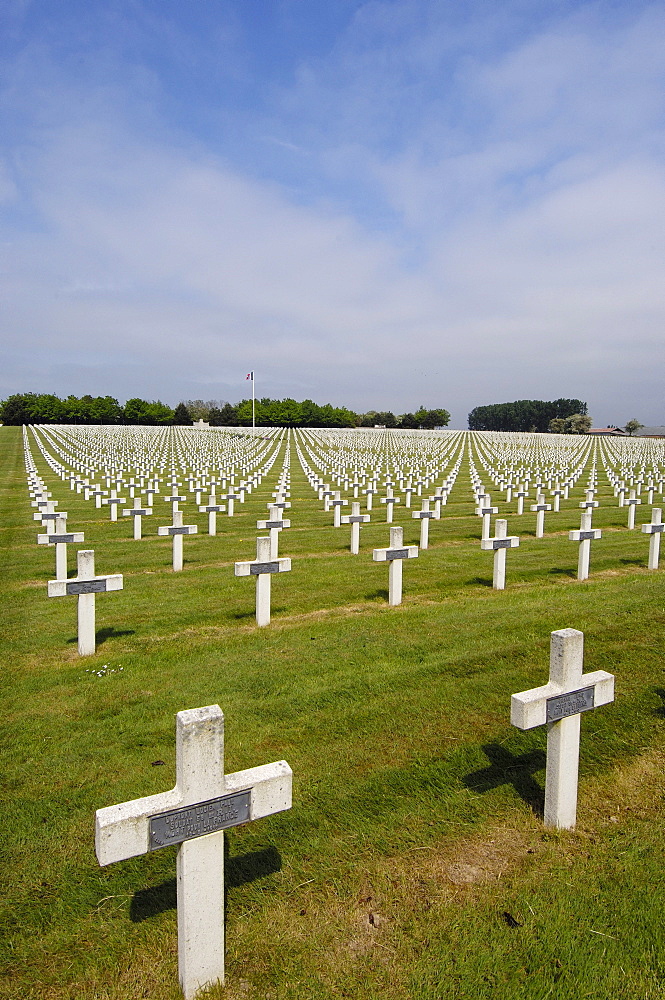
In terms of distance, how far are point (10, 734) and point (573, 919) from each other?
3.84 meters

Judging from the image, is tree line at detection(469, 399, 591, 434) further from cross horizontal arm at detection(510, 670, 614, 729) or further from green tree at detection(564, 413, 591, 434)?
cross horizontal arm at detection(510, 670, 614, 729)

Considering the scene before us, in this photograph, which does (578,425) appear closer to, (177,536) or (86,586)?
(177,536)

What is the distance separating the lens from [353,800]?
3.59 metres

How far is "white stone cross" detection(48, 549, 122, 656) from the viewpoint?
593 cm

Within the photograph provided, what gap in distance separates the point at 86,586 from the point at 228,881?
3655mm

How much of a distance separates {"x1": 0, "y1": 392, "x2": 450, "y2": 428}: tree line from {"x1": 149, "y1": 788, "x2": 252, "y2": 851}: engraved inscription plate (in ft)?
321

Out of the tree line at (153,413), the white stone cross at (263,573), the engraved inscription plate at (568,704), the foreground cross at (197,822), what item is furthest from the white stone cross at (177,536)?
the tree line at (153,413)

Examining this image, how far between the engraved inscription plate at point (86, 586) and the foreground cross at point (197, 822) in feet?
13.3

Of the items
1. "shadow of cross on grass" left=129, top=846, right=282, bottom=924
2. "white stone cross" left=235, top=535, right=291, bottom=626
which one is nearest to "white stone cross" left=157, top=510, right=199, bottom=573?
"white stone cross" left=235, top=535, right=291, bottom=626

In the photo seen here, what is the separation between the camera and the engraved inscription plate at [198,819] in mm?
2176

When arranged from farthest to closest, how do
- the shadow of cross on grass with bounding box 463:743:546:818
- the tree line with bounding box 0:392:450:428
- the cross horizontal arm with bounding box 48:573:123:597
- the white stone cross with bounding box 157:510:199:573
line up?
the tree line with bounding box 0:392:450:428
the white stone cross with bounding box 157:510:199:573
the cross horizontal arm with bounding box 48:573:123:597
the shadow of cross on grass with bounding box 463:743:546:818

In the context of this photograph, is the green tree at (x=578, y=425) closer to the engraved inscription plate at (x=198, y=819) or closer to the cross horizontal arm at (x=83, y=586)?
the cross horizontal arm at (x=83, y=586)

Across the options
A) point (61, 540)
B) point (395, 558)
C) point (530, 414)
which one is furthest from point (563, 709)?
point (530, 414)

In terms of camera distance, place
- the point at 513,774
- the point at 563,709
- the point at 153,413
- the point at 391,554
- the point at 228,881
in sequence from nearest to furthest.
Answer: the point at 228,881 → the point at 563,709 → the point at 513,774 → the point at 391,554 → the point at 153,413
